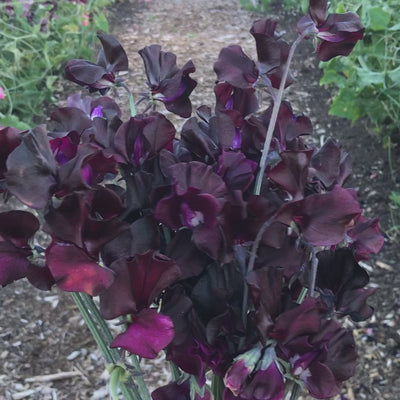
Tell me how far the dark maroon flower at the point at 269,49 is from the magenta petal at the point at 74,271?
0.93ft

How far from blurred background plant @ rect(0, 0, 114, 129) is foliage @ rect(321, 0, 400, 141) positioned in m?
1.44

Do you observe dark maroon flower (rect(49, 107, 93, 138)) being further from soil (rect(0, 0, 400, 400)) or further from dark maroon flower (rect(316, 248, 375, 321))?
soil (rect(0, 0, 400, 400))

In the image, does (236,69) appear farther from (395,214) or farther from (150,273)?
(395,214)

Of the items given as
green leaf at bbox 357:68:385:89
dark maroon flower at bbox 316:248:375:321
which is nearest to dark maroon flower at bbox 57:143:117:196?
dark maroon flower at bbox 316:248:375:321

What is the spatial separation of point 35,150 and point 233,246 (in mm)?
205

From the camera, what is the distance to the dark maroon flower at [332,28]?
666 mm

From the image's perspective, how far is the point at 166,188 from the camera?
63 cm

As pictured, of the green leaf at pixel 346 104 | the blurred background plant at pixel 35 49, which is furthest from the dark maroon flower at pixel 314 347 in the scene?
the blurred background plant at pixel 35 49

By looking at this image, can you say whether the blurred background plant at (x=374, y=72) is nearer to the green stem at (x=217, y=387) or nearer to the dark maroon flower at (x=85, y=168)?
the green stem at (x=217, y=387)

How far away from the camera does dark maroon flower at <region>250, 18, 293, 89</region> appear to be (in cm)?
67

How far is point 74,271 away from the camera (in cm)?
54

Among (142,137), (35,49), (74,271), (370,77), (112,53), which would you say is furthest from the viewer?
(35,49)

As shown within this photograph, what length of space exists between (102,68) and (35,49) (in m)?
2.93

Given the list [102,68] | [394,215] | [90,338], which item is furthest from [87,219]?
[394,215]
